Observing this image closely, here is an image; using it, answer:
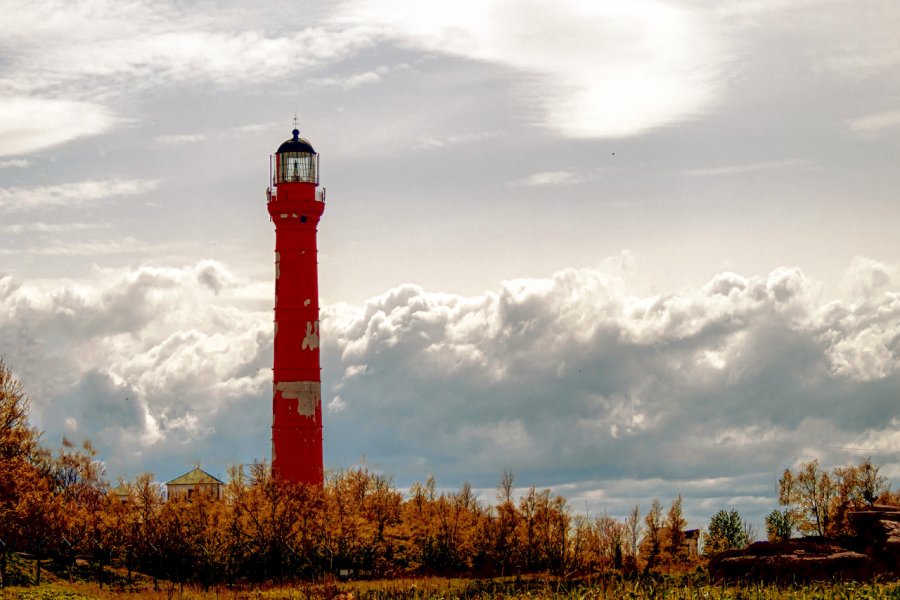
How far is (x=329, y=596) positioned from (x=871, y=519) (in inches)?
877

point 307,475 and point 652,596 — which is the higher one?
point 307,475

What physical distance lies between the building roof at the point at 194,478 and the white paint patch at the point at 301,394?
35033 mm

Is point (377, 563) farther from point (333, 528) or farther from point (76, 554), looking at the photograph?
point (76, 554)

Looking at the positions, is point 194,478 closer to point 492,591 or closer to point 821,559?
point 492,591

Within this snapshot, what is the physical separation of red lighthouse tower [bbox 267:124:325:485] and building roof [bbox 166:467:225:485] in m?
34.3

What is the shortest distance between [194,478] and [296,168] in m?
40.2

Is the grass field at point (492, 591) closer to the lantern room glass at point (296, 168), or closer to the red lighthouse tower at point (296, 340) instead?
the red lighthouse tower at point (296, 340)

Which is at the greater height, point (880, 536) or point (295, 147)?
point (295, 147)

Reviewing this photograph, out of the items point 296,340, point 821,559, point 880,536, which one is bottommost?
point 821,559

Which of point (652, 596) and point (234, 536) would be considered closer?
point (652, 596)

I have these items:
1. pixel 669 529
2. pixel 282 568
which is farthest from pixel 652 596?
pixel 669 529

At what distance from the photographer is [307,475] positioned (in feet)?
208

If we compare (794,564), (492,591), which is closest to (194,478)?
(492,591)

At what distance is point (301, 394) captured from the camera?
63.3 metres
